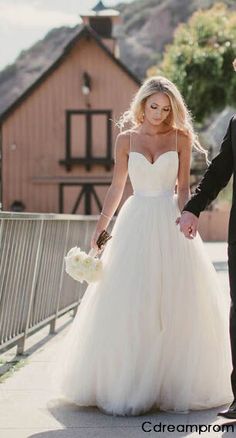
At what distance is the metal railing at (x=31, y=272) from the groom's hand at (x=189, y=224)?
5.77 ft

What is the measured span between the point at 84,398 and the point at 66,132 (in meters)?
34.8

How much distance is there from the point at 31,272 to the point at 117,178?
90.6 inches

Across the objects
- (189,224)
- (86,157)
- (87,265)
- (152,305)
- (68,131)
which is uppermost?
(68,131)

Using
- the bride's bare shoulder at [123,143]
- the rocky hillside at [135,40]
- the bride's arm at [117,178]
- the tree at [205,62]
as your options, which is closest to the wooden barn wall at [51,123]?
the tree at [205,62]

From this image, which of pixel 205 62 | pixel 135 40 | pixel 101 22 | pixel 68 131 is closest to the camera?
pixel 205 62

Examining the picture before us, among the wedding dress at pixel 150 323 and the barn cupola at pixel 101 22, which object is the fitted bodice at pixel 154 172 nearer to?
the wedding dress at pixel 150 323

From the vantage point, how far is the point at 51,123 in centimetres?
4038

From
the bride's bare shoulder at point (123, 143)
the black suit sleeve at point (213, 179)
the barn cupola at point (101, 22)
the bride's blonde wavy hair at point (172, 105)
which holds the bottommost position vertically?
the black suit sleeve at point (213, 179)

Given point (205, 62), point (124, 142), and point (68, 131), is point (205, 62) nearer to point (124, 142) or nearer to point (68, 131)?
point (68, 131)

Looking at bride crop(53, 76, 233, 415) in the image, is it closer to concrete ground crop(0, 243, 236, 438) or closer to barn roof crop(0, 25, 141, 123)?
concrete ground crop(0, 243, 236, 438)

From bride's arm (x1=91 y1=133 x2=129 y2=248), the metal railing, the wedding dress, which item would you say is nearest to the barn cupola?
the metal railing

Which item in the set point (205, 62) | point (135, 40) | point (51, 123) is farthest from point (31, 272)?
point (135, 40)

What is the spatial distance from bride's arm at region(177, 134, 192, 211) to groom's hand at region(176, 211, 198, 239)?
0.59 m

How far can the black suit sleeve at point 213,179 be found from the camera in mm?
Answer: 5285
